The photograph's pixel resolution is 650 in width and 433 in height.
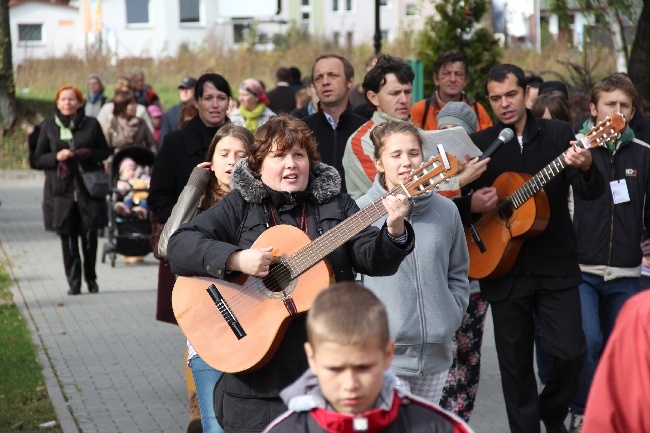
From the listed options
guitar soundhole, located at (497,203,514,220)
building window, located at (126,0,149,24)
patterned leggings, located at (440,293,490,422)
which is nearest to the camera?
guitar soundhole, located at (497,203,514,220)

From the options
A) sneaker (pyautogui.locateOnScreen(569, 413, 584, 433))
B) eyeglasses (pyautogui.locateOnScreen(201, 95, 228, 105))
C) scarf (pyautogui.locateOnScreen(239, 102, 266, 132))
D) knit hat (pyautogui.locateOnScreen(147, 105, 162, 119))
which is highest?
eyeglasses (pyautogui.locateOnScreen(201, 95, 228, 105))

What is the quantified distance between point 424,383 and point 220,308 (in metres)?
1.26

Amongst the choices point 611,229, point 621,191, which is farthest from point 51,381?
point 621,191

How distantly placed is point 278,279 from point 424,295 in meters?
1.10

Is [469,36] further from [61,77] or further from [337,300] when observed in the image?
[61,77]

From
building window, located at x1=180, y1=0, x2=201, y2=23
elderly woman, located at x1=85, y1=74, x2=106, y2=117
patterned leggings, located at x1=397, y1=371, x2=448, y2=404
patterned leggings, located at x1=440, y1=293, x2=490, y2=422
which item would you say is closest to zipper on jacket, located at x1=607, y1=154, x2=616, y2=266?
patterned leggings, located at x1=440, y1=293, x2=490, y2=422

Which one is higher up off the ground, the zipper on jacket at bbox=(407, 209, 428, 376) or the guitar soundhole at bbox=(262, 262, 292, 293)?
the guitar soundhole at bbox=(262, 262, 292, 293)

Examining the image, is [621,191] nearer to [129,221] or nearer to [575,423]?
[575,423]

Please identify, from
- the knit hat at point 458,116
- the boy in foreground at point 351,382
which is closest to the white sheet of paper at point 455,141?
the knit hat at point 458,116

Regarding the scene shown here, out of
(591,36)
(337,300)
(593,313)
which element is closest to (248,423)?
(337,300)

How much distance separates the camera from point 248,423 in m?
4.93

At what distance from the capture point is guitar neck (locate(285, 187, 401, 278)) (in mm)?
4809

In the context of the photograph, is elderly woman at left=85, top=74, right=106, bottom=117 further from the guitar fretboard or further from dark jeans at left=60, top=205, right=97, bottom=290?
the guitar fretboard

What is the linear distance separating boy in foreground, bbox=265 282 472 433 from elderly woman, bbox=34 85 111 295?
970 centimetres
